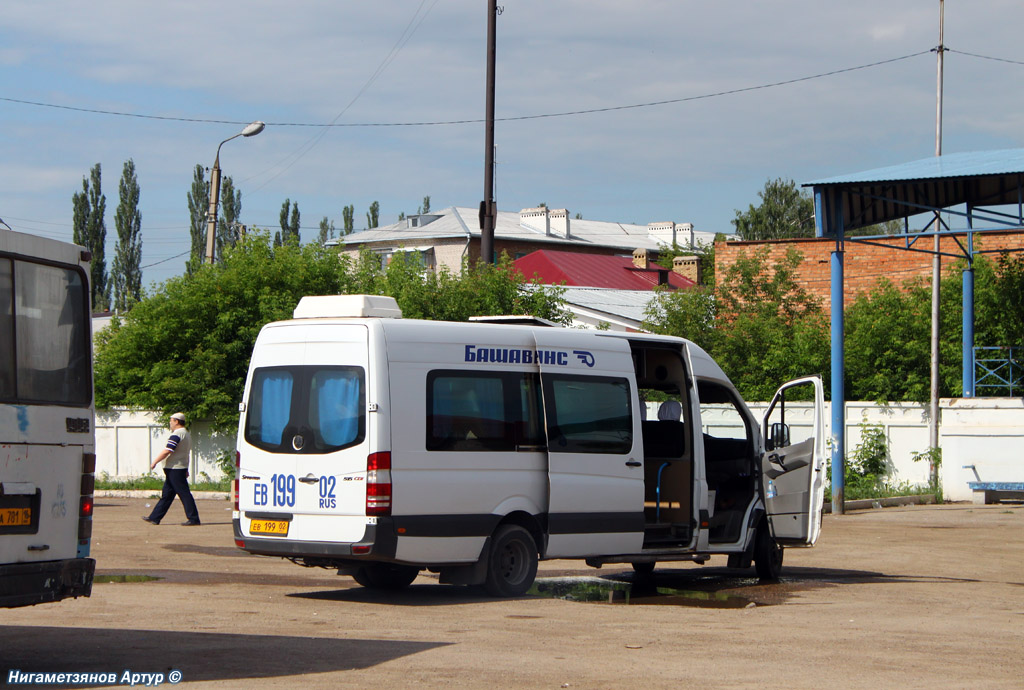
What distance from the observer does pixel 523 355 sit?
39.3 feet

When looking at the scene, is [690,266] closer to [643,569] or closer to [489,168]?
[489,168]

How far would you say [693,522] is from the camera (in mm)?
12984

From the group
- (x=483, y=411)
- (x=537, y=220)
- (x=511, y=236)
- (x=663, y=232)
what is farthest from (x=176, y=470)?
(x=663, y=232)

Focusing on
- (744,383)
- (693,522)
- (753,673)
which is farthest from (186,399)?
(753,673)

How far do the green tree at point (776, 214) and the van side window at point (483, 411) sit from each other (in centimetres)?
7246

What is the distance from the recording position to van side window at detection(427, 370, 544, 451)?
11164 millimetres

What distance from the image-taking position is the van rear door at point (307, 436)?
10.8 metres

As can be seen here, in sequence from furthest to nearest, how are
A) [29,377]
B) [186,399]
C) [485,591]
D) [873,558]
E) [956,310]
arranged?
[956,310] → [186,399] → [873,558] → [485,591] → [29,377]

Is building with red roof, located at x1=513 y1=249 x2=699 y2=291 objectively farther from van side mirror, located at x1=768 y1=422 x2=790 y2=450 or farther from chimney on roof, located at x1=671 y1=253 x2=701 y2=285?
Answer: van side mirror, located at x1=768 y1=422 x2=790 y2=450

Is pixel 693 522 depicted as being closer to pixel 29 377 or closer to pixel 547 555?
pixel 547 555

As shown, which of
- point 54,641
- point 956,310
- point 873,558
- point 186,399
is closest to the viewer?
point 54,641

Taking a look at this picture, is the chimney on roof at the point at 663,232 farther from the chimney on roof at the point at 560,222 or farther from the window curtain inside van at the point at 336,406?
the window curtain inside van at the point at 336,406

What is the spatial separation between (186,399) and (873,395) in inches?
654

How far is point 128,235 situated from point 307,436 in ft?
201
